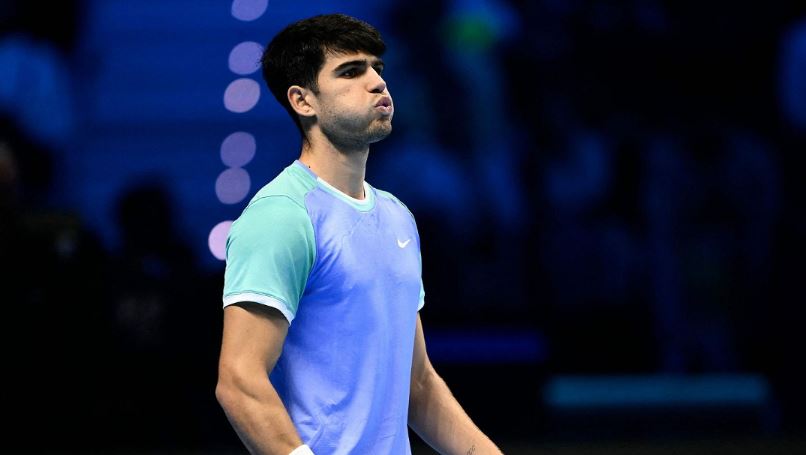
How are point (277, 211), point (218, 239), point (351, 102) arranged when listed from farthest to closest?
point (218, 239)
point (351, 102)
point (277, 211)

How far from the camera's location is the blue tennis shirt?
7.34 feet

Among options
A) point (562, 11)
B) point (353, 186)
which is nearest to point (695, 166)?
Answer: point (562, 11)

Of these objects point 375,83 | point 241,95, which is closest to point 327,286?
point 375,83

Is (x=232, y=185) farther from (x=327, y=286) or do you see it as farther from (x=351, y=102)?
(x=327, y=286)

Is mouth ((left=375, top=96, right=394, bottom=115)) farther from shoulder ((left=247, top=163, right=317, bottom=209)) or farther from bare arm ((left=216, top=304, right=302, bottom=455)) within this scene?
bare arm ((left=216, top=304, right=302, bottom=455))

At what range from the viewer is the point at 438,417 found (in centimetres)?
269

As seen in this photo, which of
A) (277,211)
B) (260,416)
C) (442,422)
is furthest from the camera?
(442,422)

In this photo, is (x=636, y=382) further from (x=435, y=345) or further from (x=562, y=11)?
(x=562, y=11)

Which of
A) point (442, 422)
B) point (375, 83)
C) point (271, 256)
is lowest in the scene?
point (442, 422)

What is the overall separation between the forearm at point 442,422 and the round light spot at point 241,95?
483 centimetres

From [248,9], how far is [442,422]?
16.9ft

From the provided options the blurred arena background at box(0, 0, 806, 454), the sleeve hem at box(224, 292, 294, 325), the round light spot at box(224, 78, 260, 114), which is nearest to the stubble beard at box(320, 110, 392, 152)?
the sleeve hem at box(224, 292, 294, 325)

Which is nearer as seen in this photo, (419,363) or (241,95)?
(419,363)

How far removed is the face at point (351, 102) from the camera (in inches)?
97.0
